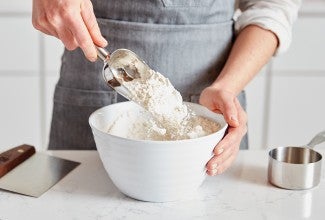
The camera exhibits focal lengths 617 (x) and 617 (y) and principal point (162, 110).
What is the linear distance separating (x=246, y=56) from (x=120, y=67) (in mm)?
334

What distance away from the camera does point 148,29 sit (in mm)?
1115

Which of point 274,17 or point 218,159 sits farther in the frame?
point 274,17

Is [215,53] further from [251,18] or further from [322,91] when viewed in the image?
[322,91]

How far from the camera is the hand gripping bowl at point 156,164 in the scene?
0.82 m

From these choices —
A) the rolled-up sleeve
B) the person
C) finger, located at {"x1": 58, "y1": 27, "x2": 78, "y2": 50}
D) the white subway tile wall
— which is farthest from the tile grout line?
finger, located at {"x1": 58, "y1": 27, "x2": 78, "y2": 50}

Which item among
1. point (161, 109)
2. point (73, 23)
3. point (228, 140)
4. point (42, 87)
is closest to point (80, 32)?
point (73, 23)

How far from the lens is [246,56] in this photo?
1.13 metres

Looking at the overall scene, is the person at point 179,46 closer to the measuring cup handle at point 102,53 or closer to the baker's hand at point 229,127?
the baker's hand at point 229,127

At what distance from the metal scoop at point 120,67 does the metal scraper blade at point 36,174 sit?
0.17 metres

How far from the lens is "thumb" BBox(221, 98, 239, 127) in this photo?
91 cm

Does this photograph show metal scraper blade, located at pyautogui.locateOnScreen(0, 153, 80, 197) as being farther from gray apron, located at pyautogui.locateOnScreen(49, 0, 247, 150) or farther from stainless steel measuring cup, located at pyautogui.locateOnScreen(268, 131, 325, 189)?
stainless steel measuring cup, located at pyautogui.locateOnScreen(268, 131, 325, 189)

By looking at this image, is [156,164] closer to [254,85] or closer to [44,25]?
[44,25]

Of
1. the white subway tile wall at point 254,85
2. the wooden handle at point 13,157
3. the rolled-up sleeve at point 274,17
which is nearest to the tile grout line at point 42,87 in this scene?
the white subway tile wall at point 254,85

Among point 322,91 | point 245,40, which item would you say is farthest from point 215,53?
Result: point 322,91
